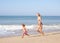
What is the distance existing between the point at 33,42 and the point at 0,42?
59.7 inches

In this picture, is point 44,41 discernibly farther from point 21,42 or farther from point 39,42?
point 21,42

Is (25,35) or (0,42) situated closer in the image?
(0,42)

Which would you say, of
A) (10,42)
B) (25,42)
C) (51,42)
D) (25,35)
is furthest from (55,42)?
(25,35)

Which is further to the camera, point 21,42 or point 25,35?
point 25,35

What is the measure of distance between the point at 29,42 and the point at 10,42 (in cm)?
86

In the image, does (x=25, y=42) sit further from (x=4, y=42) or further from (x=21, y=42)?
(x=4, y=42)

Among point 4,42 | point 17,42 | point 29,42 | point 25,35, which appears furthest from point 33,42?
point 25,35

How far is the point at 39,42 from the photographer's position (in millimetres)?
8430

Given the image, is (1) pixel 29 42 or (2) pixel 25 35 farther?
(2) pixel 25 35

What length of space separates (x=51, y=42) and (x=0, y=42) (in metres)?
2.32

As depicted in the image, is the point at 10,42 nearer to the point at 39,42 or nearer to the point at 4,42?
the point at 4,42

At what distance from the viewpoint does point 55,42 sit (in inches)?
331

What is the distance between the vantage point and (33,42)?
845 cm

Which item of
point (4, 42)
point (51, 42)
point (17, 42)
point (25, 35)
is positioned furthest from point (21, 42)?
point (25, 35)
